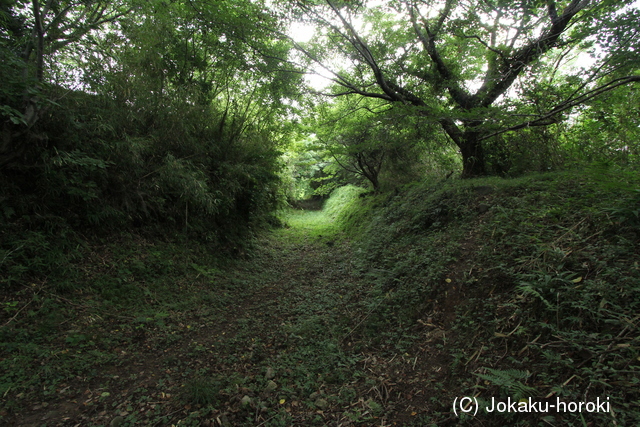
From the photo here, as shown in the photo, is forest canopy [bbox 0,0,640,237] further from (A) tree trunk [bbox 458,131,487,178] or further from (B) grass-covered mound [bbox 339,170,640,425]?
(B) grass-covered mound [bbox 339,170,640,425]

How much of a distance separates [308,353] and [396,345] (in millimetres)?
1094

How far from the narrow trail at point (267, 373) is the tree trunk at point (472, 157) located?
5176 mm

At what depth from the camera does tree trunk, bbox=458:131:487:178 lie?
25.3ft

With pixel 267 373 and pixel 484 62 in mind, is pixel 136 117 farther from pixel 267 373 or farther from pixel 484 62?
pixel 484 62

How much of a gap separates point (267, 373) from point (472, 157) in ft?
24.4

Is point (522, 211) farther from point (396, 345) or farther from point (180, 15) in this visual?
point (180, 15)

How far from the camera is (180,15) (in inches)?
249

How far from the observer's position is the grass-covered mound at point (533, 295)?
200 cm

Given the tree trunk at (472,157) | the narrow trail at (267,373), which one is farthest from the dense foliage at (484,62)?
the narrow trail at (267,373)

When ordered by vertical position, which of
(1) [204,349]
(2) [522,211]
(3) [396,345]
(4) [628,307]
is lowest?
(1) [204,349]

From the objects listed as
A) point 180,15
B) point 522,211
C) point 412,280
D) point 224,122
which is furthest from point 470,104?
point 180,15

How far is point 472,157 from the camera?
7.72 metres

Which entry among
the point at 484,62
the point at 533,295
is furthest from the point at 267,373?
the point at 484,62

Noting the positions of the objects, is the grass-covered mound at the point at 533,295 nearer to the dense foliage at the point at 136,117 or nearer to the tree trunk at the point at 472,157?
the tree trunk at the point at 472,157
